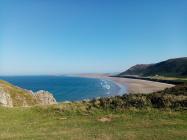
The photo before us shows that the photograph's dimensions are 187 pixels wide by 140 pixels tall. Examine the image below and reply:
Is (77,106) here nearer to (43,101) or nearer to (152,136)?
(152,136)

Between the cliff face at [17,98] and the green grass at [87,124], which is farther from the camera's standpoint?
the cliff face at [17,98]

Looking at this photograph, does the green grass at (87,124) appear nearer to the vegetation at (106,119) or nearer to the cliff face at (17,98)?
the vegetation at (106,119)

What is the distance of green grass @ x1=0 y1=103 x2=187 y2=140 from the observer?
2639 centimetres

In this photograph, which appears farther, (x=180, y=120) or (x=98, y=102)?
(x=98, y=102)

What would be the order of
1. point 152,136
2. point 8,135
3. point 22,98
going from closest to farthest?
1. point 152,136
2. point 8,135
3. point 22,98

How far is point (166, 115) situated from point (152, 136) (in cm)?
801

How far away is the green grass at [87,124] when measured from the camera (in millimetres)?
26391

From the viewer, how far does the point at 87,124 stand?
31.2m

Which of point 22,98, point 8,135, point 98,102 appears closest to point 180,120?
point 98,102

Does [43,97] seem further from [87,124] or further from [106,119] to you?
[87,124]

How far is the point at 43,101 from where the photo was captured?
7381cm

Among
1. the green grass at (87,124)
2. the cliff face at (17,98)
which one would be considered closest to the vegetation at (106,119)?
the green grass at (87,124)

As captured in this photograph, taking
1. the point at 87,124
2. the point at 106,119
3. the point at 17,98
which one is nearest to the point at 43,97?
the point at 17,98

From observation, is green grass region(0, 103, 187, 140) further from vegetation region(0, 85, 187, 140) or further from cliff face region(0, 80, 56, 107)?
cliff face region(0, 80, 56, 107)
